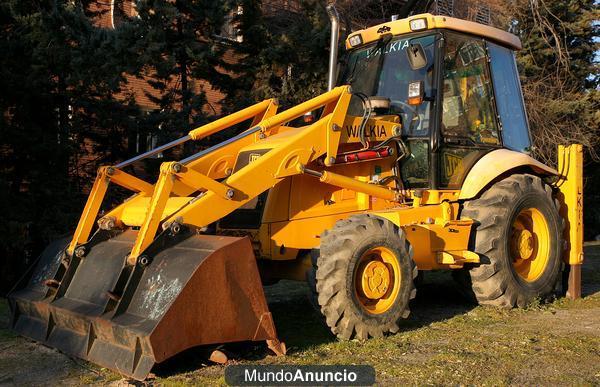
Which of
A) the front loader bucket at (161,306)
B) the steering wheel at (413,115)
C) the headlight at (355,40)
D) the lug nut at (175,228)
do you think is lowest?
the front loader bucket at (161,306)

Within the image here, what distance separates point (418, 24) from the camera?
23.0ft

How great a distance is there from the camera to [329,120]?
6.12 metres

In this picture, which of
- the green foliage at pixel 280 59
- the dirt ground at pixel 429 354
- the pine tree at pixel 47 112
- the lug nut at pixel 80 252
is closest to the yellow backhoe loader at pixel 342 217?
the lug nut at pixel 80 252

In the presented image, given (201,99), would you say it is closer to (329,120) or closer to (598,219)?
(329,120)

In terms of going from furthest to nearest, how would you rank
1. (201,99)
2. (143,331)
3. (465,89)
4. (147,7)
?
(201,99)
(147,7)
(465,89)
(143,331)

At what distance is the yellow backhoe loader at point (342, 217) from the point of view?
4887 mm

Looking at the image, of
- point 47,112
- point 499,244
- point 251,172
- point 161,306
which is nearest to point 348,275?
point 251,172

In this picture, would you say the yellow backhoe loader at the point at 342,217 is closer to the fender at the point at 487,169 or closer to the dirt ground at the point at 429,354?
the fender at the point at 487,169

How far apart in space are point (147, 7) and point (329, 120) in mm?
5030

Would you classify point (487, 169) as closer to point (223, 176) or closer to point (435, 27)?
point (435, 27)

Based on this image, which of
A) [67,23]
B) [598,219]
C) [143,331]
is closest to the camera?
[143,331]

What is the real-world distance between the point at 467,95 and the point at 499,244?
5.50 feet

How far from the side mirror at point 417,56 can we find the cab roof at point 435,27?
0.30 meters

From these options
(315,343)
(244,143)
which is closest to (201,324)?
(315,343)
